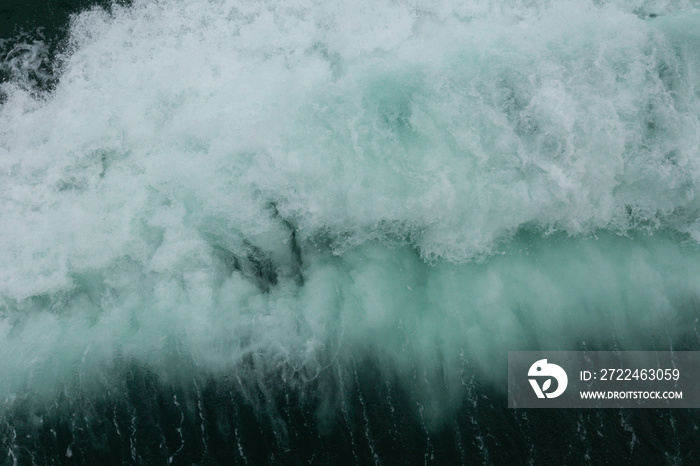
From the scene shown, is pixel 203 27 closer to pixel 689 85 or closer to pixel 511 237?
pixel 511 237

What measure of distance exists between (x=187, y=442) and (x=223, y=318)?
3.09 meters

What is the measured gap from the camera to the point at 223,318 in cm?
1490

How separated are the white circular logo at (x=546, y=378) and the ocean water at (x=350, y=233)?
0.48 metres

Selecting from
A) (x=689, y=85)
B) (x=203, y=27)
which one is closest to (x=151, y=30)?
(x=203, y=27)

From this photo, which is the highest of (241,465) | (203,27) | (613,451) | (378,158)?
(203,27)

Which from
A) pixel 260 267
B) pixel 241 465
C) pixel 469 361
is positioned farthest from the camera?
pixel 260 267

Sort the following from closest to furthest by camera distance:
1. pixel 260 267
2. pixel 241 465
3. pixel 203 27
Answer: pixel 241 465
pixel 260 267
pixel 203 27

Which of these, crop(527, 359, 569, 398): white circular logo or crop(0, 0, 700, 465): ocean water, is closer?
crop(0, 0, 700, 465): ocean water

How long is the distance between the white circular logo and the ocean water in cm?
48

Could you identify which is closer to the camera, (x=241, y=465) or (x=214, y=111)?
(x=241, y=465)

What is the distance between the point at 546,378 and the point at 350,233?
6264mm

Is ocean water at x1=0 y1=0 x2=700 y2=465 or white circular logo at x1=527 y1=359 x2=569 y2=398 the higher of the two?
ocean water at x1=0 y1=0 x2=700 y2=465

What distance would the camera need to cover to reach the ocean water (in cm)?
1406

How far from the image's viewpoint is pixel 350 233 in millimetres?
15820
